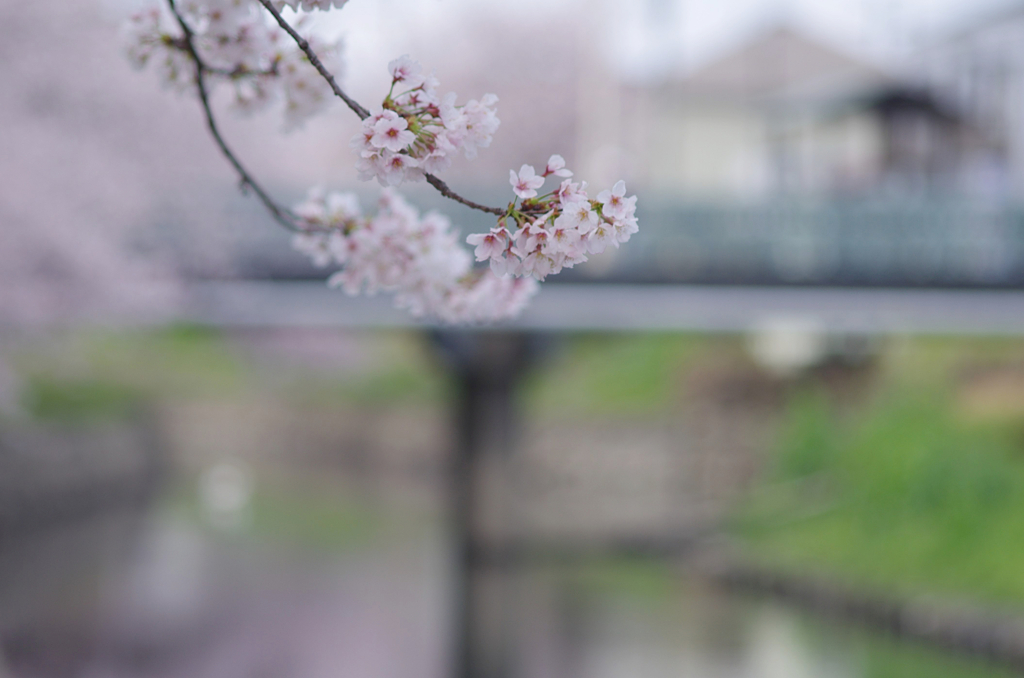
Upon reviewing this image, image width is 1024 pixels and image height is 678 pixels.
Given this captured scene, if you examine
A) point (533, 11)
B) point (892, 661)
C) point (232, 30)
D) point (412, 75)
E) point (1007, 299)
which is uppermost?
point (533, 11)

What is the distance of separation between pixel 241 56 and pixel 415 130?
3.49ft

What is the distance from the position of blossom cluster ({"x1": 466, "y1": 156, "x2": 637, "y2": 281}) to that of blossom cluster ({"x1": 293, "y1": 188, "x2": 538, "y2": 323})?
993mm

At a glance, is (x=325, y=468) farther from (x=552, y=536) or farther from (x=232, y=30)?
(x=232, y=30)

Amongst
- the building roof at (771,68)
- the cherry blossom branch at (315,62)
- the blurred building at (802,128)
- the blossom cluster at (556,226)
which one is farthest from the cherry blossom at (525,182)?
the building roof at (771,68)

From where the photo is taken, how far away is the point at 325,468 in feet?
88.5

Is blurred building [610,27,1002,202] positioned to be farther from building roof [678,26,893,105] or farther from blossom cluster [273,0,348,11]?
blossom cluster [273,0,348,11]

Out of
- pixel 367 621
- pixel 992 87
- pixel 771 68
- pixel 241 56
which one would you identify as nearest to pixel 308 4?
pixel 241 56

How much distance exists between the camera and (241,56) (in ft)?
9.25

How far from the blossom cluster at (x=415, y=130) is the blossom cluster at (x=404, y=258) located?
0.89 metres

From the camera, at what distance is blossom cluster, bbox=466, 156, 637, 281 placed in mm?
1851

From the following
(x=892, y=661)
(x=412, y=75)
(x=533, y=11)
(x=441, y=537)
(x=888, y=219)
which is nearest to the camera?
(x=412, y=75)

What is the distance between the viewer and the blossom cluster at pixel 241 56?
9.09ft

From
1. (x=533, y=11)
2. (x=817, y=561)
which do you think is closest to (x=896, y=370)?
(x=817, y=561)

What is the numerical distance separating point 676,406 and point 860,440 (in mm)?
4993
